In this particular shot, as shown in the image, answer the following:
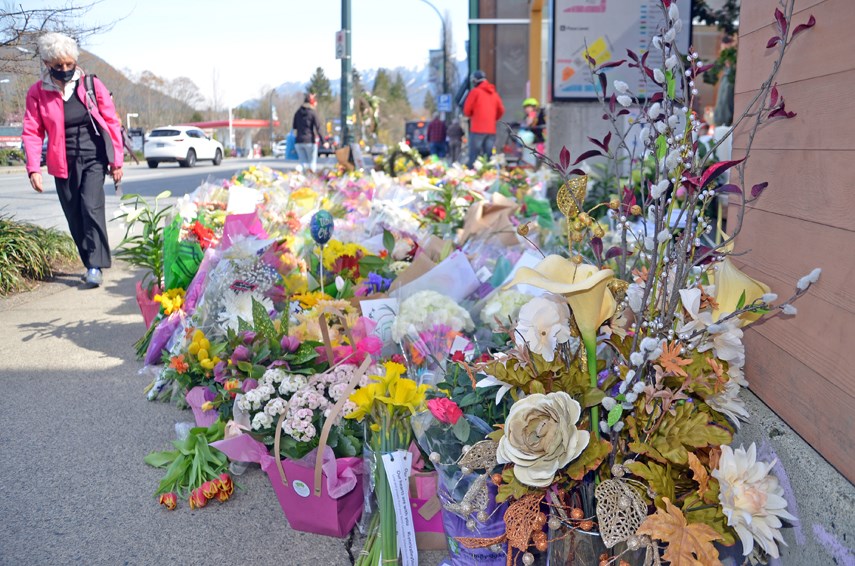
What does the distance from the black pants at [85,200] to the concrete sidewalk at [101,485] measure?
152 centimetres

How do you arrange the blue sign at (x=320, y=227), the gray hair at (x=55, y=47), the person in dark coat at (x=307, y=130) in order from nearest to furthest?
the blue sign at (x=320, y=227) → the gray hair at (x=55, y=47) → the person in dark coat at (x=307, y=130)

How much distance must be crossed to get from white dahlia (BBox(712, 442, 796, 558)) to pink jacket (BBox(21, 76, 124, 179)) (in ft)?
18.2

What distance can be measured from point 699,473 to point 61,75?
5.68 meters

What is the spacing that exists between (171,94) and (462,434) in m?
91.3

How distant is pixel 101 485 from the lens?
9.50 ft

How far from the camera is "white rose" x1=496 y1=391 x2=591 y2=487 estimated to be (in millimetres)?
1626

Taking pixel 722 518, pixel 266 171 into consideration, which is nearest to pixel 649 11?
pixel 266 171

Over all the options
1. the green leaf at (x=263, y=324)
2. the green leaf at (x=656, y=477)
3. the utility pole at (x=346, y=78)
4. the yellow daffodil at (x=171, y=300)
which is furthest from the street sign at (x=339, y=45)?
the green leaf at (x=656, y=477)

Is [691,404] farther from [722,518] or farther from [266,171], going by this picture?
[266,171]

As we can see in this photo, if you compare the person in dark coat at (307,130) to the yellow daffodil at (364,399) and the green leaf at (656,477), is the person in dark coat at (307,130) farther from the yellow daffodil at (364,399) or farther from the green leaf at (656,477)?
the green leaf at (656,477)

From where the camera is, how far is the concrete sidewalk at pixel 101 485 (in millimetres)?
2449

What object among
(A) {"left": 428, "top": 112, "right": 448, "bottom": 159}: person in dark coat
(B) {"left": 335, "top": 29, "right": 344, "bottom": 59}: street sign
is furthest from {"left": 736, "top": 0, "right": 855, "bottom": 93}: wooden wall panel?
(A) {"left": 428, "top": 112, "right": 448, "bottom": 159}: person in dark coat

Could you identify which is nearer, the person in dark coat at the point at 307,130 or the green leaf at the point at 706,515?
the green leaf at the point at 706,515

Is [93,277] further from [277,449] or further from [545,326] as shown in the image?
[545,326]
